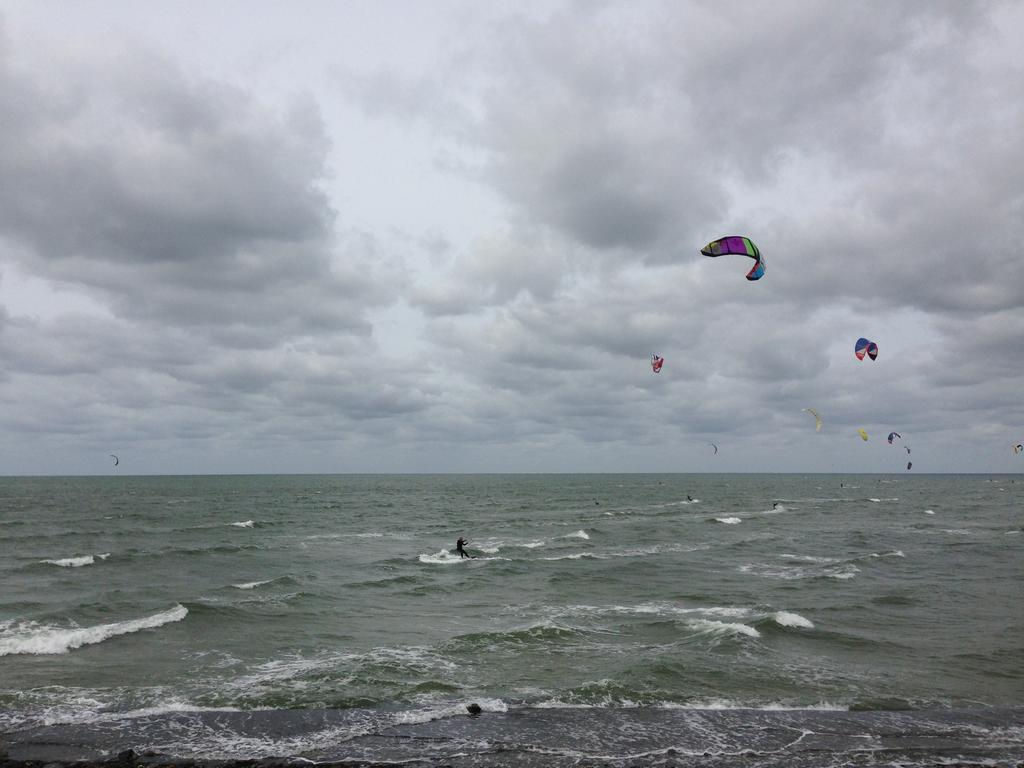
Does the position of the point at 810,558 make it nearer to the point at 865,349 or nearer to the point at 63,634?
the point at 865,349

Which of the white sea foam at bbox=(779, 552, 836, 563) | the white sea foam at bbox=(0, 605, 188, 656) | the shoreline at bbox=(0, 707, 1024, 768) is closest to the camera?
the shoreline at bbox=(0, 707, 1024, 768)

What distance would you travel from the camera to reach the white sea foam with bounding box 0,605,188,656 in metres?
21.3

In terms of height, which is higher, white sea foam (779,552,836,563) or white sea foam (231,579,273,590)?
white sea foam (779,552,836,563)

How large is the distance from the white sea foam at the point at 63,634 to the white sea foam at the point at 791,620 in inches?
863

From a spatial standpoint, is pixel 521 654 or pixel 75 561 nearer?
pixel 521 654

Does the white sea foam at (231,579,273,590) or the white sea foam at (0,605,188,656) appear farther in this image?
the white sea foam at (231,579,273,590)

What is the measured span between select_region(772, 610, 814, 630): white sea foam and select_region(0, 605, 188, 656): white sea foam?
21.9 metres

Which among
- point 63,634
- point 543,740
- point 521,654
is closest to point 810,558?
point 521,654

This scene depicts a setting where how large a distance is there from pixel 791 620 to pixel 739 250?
15.0m

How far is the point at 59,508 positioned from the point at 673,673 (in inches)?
3906

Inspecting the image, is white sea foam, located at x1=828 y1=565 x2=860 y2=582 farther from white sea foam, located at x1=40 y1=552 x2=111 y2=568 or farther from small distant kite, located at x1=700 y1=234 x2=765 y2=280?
white sea foam, located at x1=40 y1=552 x2=111 y2=568

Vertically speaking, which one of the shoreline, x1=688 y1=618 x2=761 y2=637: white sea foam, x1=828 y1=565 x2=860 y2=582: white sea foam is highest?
the shoreline

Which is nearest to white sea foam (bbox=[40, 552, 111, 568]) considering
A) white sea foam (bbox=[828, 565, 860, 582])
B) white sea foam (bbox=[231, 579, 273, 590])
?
white sea foam (bbox=[231, 579, 273, 590])

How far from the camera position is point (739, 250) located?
2927cm
